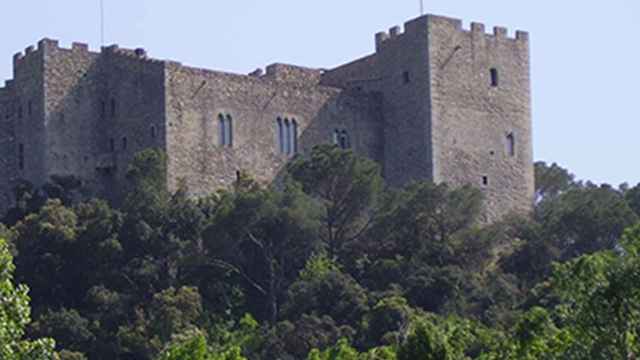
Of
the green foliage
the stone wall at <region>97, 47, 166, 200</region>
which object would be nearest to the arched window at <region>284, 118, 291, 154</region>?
the stone wall at <region>97, 47, 166, 200</region>

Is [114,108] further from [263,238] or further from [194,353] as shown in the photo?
[194,353]

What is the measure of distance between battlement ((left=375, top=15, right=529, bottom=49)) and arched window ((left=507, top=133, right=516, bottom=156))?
10.1 ft

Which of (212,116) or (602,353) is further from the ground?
(212,116)

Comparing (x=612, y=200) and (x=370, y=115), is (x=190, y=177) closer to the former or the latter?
(x=370, y=115)

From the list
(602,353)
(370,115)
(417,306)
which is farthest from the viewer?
(370,115)

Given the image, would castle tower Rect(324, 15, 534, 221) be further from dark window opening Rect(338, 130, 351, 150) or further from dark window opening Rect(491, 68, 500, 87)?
dark window opening Rect(338, 130, 351, 150)

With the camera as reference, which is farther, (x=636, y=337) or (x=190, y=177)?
(x=190, y=177)

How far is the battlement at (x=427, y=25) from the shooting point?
63000 mm

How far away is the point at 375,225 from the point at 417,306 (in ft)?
14.7

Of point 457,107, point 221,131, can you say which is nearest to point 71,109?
point 221,131

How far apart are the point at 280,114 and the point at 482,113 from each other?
6413 millimetres

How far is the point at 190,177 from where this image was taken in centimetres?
5978

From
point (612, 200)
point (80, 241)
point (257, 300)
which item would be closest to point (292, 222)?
point (257, 300)

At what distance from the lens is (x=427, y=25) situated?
62.8m
